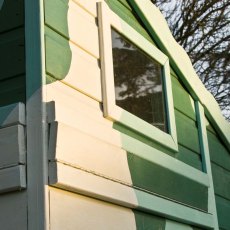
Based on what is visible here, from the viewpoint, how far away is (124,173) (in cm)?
259

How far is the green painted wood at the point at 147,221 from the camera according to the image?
261 cm

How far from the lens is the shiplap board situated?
2.13m

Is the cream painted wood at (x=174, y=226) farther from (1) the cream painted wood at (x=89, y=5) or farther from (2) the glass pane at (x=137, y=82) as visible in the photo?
(1) the cream painted wood at (x=89, y=5)

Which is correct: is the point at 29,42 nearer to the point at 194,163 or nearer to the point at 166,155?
the point at 166,155

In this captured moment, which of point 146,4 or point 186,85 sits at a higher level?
point 146,4

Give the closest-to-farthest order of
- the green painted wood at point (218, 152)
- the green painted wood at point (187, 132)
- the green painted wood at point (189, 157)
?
the green painted wood at point (189, 157), the green painted wood at point (187, 132), the green painted wood at point (218, 152)

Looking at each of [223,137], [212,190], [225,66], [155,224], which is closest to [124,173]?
[155,224]

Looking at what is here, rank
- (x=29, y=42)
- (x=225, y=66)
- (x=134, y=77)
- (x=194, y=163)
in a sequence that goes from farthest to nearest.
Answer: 1. (x=225, y=66)
2. (x=194, y=163)
3. (x=134, y=77)
4. (x=29, y=42)

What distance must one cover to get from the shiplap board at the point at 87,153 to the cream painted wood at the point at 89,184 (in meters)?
0.03

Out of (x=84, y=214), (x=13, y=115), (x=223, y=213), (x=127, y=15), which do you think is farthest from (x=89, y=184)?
(x=223, y=213)

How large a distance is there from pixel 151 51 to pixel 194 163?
2.50 feet

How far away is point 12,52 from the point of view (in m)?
2.32

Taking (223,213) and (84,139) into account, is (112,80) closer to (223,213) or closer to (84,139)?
(84,139)

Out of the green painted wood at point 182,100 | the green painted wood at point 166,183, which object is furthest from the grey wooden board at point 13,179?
the green painted wood at point 182,100
